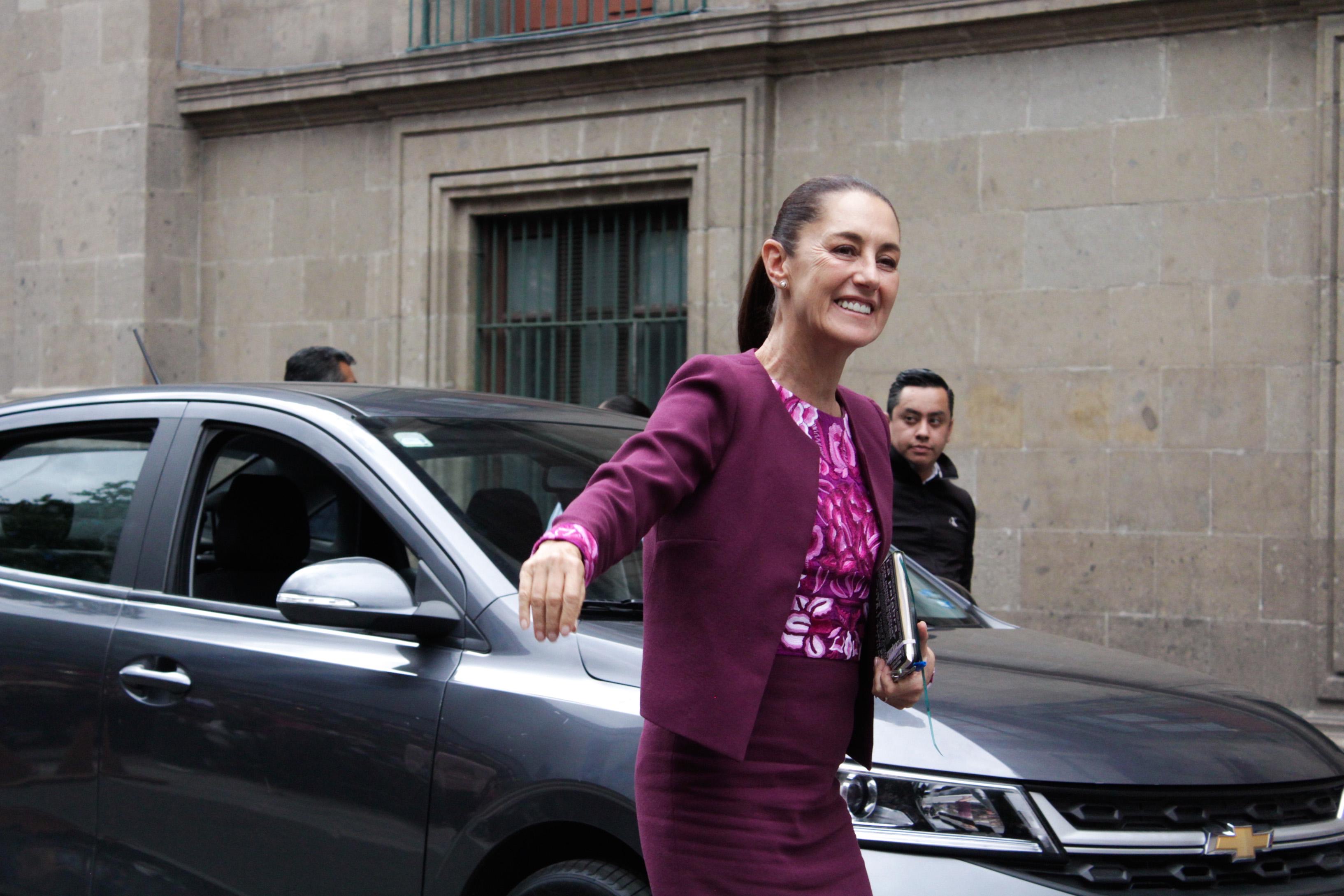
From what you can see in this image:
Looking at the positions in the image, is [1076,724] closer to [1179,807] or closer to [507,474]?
[1179,807]

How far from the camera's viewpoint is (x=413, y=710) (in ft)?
10.7

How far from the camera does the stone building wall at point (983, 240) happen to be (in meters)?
8.22

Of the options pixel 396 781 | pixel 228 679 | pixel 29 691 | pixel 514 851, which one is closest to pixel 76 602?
pixel 29 691

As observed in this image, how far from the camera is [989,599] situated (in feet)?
29.8

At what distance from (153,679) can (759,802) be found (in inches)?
76.9

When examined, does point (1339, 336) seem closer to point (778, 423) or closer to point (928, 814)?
point (928, 814)

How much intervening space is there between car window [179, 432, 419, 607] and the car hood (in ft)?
3.26

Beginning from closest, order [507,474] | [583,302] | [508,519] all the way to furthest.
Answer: [508,519] → [507,474] → [583,302]

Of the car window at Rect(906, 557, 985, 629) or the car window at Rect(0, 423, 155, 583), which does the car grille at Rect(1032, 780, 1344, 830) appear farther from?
the car window at Rect(0, 423, 155, 583)

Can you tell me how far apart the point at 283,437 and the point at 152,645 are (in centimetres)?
59

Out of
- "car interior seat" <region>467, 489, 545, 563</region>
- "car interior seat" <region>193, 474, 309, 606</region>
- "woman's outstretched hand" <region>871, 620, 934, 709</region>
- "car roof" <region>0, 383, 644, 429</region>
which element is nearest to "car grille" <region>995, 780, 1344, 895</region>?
"woman's outstretched hand" <region>871, 620, 934, 709</region>

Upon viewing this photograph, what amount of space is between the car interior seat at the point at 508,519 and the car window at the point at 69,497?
1.06 metres

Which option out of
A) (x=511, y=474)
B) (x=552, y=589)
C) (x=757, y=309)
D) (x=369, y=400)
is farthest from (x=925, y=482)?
(x=552, y=589)

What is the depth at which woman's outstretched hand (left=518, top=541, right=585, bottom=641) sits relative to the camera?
1828mm
